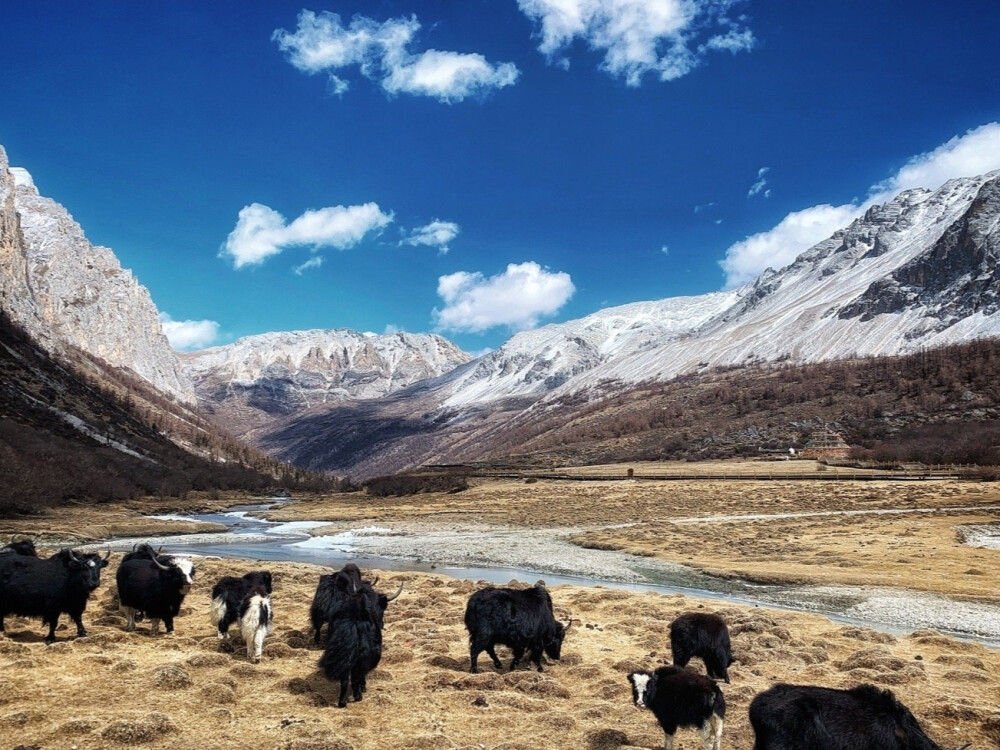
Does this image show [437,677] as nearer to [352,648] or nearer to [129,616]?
[352,648]

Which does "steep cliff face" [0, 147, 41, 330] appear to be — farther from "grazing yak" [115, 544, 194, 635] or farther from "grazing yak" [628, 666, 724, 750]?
"grazing yak" [628, 666, 724, 750]

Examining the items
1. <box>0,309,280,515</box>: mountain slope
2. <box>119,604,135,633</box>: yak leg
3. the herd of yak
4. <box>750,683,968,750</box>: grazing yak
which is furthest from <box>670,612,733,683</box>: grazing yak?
<box>0,309,280,515</box>: mountain slope

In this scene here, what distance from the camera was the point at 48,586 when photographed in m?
14.3

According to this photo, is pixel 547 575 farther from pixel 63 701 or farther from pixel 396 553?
pixel 63 701

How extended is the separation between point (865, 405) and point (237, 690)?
515 ft

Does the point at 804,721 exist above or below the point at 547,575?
above

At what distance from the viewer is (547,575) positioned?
34.1 m

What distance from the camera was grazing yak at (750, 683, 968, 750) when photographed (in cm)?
831

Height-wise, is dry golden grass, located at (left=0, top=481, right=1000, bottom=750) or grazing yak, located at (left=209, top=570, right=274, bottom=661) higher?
grazing yak, located at (left=209, top=570, right=274, bottom=661)

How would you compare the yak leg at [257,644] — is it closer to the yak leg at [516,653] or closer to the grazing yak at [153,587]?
the grazing yak at [153,587]

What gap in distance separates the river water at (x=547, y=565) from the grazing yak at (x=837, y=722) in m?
15.1

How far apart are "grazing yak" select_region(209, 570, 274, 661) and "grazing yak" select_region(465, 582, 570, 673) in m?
4.71

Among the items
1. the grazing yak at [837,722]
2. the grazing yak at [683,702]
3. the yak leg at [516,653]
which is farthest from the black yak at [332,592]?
the grazing yak at [837,722]

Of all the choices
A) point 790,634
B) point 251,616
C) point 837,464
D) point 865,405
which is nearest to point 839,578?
point 790,634
